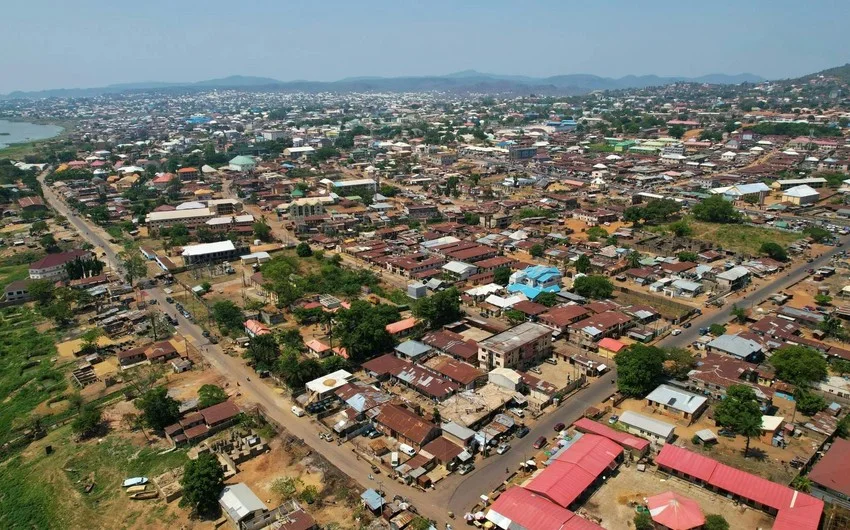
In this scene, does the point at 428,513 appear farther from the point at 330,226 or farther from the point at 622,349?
the point at 330,226

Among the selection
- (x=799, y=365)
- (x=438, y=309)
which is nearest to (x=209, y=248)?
(x=438, y=309)

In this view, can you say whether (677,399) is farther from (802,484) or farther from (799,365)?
(799,365)

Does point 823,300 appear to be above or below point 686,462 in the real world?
above

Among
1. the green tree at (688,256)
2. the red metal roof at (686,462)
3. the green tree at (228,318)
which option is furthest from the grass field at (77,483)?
the green tree at (688,256)

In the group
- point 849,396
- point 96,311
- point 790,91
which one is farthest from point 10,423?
point 790,91

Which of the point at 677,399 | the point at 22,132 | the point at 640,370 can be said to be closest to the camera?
the point at 677,399

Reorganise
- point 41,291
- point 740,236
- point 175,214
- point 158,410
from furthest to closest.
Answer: point 175,214 < point 740,236 < point 41,291 < point 158,410
